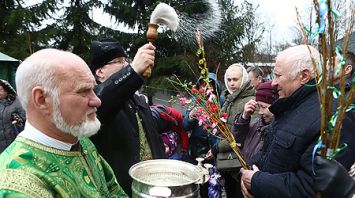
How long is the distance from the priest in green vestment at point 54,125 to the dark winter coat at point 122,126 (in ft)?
1.38

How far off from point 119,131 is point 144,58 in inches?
21.2

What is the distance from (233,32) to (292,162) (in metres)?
8.24

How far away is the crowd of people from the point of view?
4.64 ft

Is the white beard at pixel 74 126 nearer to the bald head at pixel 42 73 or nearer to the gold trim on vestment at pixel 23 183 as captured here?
the bald head at pixel 42 73

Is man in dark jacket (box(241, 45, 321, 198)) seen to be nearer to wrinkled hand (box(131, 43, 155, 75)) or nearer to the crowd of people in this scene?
the crowd of people

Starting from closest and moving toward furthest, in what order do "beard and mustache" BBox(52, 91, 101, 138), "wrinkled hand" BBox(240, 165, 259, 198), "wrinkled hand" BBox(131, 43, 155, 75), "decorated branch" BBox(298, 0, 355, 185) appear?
1. "decorated branch" BBox(298, 0, 355, 185)
2. "beard and mustache" BBox(52, 91, 101, 138)
3. "wrinkled hand" BBox(131, 43, 155, 75)
4. "wrinkled hand" BBox(240, 165, 259, 198)

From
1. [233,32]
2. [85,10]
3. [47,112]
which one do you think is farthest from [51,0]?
[47,112]

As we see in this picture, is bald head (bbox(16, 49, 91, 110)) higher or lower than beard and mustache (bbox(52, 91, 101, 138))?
higher

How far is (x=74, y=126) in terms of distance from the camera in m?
1.50

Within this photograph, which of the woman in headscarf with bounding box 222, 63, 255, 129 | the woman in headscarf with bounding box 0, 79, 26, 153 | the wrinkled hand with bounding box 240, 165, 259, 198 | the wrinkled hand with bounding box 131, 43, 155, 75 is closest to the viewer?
the wrinkled hand with bounding box 131, 43, 155, 75

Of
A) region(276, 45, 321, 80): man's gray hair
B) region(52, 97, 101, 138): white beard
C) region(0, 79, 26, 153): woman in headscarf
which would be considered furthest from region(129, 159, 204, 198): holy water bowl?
region(0, 79, 26, 153): woman in headscarf

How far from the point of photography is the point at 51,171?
1385 millimetres

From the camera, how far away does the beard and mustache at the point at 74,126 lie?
1457 millimetres

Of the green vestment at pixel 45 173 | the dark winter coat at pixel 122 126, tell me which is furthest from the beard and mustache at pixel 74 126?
the dark winter coat at pixel 122 126
